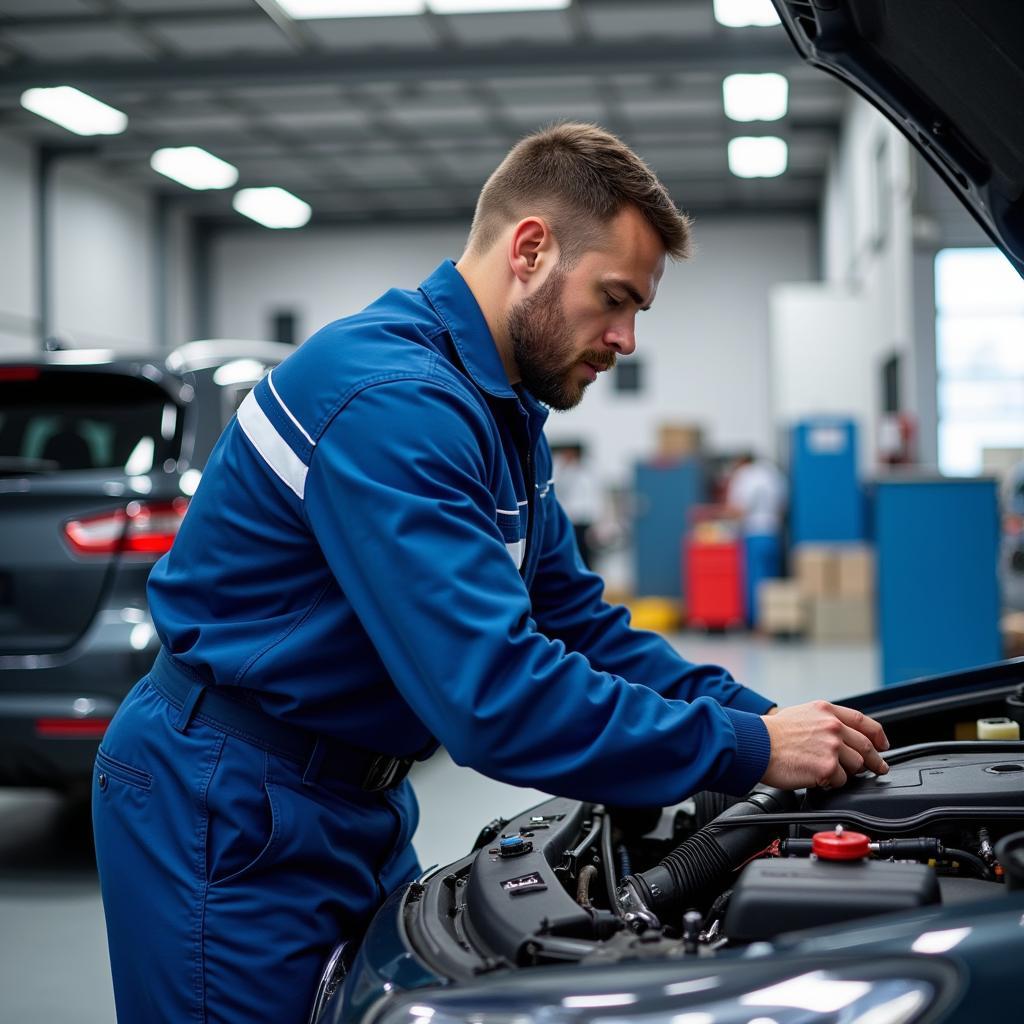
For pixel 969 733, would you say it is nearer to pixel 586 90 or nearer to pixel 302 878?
pixel 302 878

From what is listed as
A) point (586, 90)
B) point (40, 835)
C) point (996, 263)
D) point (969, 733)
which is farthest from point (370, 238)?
point (969, 733)

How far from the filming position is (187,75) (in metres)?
9.02

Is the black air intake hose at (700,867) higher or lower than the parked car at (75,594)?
lower

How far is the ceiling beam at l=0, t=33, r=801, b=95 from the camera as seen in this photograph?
27.8ft

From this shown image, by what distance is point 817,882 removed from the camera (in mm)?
1094

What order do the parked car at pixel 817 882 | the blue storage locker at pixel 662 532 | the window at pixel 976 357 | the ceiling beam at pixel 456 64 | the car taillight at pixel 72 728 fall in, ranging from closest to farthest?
1. the parked car at pixel 817 882
2. the car taillight at pixel 72 728
3. the ceiling beam at pixel 456 64
4. the window at pixel 976 357
5. the blue storage locker at pixel 662 532

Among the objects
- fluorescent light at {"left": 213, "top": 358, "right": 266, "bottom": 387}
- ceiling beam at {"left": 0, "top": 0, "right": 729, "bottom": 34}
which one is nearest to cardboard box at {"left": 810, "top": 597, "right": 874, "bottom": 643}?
ceiling beam at {"left": 0, "top": 0, "right": 729, "bottom": 34}

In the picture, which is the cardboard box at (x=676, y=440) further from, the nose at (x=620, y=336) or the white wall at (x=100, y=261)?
the nose at (x=620, y=336)

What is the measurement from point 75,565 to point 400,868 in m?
1.96

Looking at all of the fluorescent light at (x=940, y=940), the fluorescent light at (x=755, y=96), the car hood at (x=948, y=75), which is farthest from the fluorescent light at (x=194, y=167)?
the fluorescent light at (x=940, y=940)

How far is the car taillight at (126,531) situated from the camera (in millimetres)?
3195

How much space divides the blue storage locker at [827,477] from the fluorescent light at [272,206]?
786 cm

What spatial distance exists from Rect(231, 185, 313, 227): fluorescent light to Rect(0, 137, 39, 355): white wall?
286 centimetres

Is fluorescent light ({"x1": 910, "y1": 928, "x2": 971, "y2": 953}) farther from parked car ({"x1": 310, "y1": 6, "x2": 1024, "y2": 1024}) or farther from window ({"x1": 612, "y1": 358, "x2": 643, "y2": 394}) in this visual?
window ({"x1": 612, "y1": 358, "x2": 643, "y2": 394})
